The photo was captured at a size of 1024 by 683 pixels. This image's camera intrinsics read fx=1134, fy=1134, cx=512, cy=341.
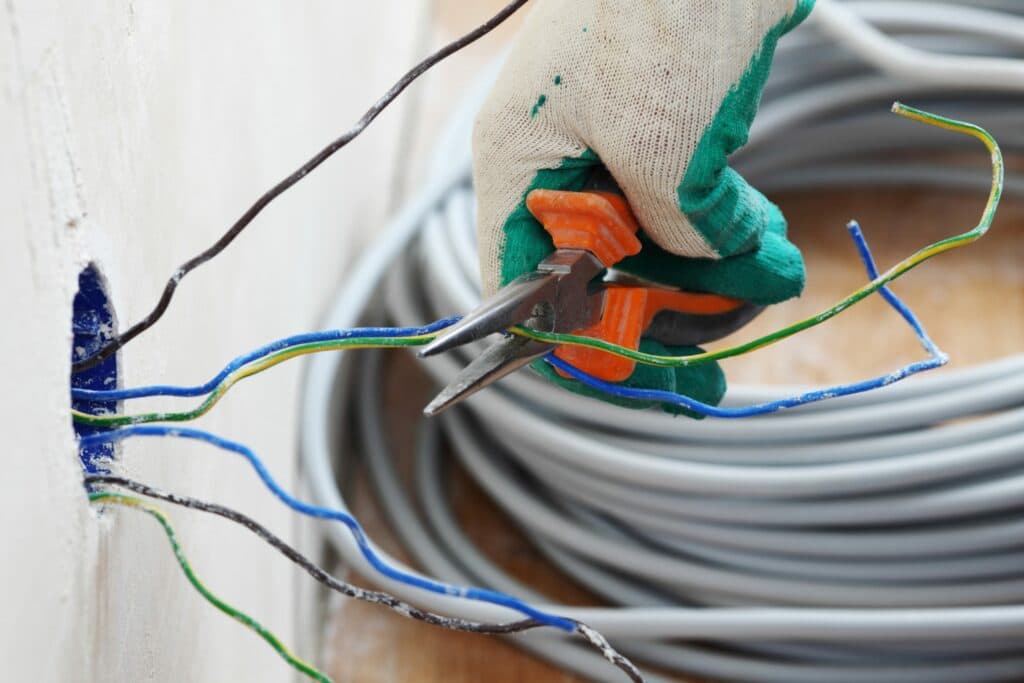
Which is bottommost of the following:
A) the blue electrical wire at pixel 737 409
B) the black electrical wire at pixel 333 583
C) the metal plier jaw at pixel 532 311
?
the black electrical wire at pixel 333 583

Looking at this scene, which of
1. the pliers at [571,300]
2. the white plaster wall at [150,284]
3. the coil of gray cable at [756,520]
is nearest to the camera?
the white plaster wall at [150,284]

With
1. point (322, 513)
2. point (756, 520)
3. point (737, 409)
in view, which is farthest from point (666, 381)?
point (756, 520)

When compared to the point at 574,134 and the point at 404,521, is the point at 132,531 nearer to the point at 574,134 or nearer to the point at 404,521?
the point at 574,134

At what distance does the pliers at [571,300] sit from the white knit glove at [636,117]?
10 mm

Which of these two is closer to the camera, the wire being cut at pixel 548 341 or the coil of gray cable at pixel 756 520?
the wire being cut at pixel 548 341

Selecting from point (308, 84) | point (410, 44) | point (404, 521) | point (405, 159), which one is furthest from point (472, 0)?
point (404, 521)

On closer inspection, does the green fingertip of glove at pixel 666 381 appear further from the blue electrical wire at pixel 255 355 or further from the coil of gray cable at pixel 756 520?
the coil of gray cable at pixel 756 520

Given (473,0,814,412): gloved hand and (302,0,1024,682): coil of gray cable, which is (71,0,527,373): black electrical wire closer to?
(473,0,814,412): gloved hand

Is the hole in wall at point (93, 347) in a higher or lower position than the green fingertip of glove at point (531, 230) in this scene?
lower

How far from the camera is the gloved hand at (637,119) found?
445mm

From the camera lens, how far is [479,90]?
1190mm

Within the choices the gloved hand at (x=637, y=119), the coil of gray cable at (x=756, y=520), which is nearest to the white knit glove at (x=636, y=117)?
the gloved hand at (x=637, y=119)

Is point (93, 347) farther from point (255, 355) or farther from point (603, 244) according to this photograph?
point (603, 244)

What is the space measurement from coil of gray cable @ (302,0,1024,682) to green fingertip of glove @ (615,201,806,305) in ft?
0.96
